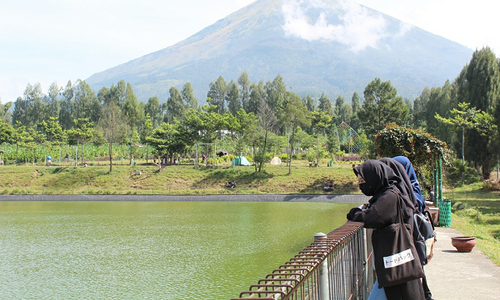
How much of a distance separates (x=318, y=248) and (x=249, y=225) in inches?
621

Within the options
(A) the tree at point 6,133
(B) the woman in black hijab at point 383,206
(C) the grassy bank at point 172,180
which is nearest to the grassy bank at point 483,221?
(B) the woman in black hijab at point 383,206

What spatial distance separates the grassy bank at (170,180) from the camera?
34.5 m

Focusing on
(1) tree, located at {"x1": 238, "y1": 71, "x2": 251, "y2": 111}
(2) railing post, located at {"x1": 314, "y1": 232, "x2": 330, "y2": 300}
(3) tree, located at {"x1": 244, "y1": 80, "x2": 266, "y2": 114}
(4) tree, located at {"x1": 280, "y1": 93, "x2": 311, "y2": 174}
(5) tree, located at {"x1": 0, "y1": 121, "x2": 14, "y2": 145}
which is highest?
(1) tree, located at {"x1": 238, "y1": 71, "x2": 251, "y2": 111}

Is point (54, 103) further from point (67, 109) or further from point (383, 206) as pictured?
point (383, 206)

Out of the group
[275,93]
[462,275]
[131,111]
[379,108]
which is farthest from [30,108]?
[462,275]

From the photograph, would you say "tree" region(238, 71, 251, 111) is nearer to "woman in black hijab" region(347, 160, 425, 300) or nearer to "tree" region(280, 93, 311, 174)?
"tree" region(280, 93, 311, 174)

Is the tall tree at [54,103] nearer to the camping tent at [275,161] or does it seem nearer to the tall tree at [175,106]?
the tall tree at [175,106]

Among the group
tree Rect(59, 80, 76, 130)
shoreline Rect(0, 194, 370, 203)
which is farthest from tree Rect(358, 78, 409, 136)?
tree Rect(59, 80, 76, 130)

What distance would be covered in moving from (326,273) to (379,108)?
3884 centimetres

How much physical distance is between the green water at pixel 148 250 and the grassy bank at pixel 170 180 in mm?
9528

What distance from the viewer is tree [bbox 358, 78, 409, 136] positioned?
39844 mm

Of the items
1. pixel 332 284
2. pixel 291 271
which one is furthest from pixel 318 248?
pixel 291 271

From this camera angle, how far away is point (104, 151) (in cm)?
5456

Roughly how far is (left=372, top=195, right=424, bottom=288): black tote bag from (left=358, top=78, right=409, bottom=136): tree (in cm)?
3787
